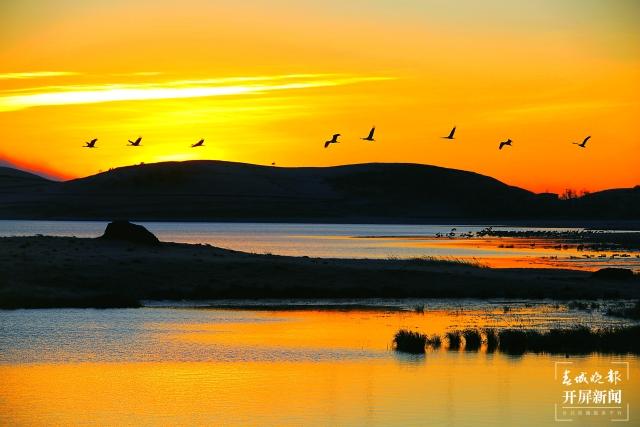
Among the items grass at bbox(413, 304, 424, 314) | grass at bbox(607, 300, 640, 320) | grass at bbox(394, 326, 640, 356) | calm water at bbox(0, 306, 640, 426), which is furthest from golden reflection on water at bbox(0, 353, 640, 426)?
grass at bbox(413, 304, 424, 314)

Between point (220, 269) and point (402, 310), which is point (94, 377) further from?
point (220, 269)

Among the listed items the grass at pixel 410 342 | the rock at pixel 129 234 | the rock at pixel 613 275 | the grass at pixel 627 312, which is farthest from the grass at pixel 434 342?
the rock at pixel 129 234

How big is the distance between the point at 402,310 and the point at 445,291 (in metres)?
7.60

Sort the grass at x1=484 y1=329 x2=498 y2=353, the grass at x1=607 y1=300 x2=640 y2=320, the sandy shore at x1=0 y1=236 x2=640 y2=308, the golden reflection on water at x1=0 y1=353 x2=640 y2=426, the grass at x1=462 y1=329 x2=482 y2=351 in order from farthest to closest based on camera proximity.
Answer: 1. the sandy shore at x1=0 y1=236 x2=640 y2=308
2. the grass at x1=607 y1=300 x2=640 y2=320
3. the grass at x1=462 y1=329 x2=482 y2=351
4. the grass at x1=484 y1=329 x2=498 y2=353
5. the golden reflection on water at x1=0 y1=353 x2=640 y2=426

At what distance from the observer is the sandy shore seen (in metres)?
55.0

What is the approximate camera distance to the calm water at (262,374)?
29.4 m

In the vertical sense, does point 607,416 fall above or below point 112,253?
below

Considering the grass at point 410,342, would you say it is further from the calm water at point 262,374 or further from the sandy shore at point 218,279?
the sandy shore at point 218,279

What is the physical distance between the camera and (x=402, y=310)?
2047 inches

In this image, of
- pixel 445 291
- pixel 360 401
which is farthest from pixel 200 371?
pixel 445 291

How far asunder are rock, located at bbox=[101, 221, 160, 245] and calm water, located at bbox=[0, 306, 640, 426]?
24.7 metres

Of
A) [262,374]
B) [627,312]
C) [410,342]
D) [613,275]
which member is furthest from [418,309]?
[613,275]

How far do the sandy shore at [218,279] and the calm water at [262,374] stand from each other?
266 inches

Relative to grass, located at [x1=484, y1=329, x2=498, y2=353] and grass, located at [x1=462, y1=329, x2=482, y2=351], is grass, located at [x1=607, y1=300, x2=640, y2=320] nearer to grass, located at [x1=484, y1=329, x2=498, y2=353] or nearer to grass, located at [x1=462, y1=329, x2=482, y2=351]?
grass, located at [x1=484, y1=329, x2=498, y2=353]
